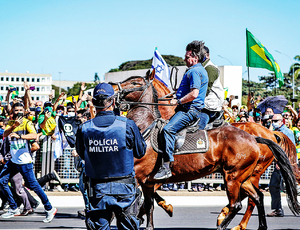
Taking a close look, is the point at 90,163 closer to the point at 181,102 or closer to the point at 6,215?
the point at 181,102

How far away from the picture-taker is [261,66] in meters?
14.8

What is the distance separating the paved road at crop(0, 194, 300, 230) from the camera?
8969 millimetres

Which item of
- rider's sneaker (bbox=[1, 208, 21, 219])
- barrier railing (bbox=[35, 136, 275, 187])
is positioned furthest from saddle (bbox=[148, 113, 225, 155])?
barrier railing (bbox=[35, 136, 275, 187])

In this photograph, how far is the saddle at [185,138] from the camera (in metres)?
7.85

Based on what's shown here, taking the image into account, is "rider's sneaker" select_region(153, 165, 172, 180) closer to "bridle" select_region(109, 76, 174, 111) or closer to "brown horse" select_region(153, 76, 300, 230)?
"bridle" select_region(109, 76, 174, 111)

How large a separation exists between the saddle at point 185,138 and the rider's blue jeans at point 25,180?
8.54 feet

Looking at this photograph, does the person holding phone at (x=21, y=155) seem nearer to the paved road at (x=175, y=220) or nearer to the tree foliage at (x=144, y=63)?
the paved road at (x=175, y=220)

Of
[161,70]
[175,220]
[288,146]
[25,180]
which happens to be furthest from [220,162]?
[161,70]

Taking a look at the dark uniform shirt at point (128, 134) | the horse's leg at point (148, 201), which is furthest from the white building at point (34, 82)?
the dark uniform shirt at point (128, 134)

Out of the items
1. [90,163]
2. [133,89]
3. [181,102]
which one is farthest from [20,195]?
[90,163]

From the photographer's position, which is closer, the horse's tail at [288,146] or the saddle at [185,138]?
the saddle at [185,138]

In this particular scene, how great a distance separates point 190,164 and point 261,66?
7.54m

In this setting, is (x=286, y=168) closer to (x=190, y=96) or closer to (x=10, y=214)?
(x=190, y=96)

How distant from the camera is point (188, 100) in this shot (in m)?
7.52
